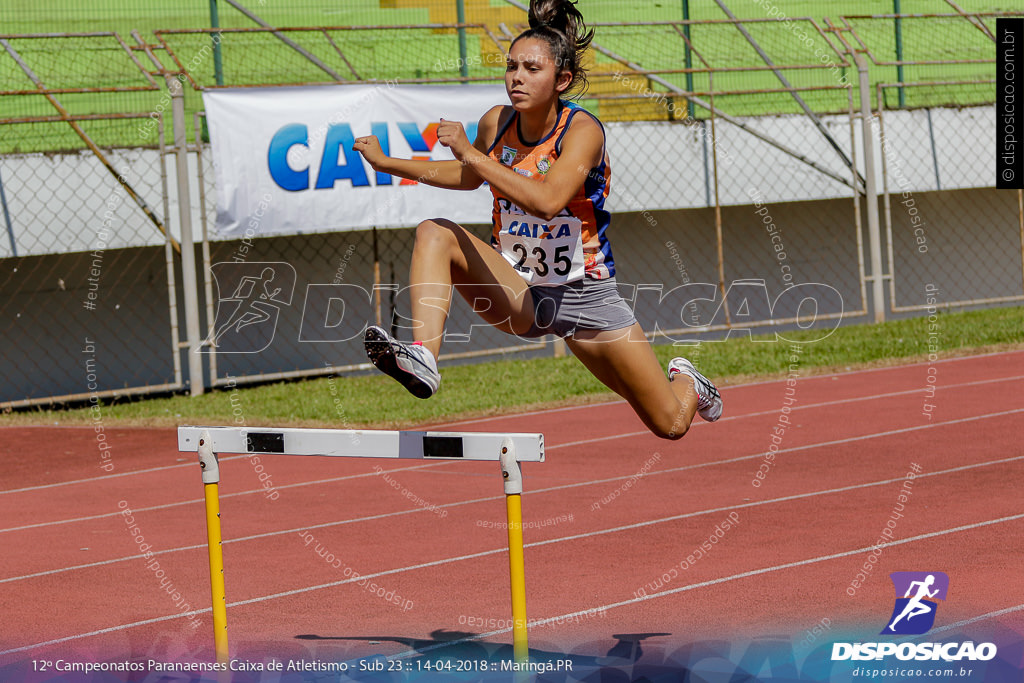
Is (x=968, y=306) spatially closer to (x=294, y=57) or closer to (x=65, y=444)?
(x=294, y=57)

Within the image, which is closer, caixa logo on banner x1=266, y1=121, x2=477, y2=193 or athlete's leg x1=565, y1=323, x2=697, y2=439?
athlete's leg x1=565, y1=323, x2=697, y2=439

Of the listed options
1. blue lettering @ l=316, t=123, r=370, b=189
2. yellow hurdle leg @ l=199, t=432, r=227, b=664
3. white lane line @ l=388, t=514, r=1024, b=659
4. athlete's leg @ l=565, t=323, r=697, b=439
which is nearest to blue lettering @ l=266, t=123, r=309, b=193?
blue lettering @ l=316, t=123, r=370, b=189

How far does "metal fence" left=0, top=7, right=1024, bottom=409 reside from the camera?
12195 mm

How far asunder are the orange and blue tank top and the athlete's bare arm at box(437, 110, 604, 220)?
7.6 inches

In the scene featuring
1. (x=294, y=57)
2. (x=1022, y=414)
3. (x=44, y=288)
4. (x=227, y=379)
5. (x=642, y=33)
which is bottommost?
(x=1022, y=414)

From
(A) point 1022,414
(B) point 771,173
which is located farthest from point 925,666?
(B) point 771,173

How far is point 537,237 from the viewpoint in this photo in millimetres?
4609

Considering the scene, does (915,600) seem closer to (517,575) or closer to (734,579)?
(734,579)

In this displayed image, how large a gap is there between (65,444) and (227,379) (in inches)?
92.7

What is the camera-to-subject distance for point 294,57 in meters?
14.6

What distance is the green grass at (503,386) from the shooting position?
10891mm

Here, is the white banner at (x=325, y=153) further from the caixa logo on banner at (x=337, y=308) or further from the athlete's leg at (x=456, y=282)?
the athlete's leg at (x=456, y=282)

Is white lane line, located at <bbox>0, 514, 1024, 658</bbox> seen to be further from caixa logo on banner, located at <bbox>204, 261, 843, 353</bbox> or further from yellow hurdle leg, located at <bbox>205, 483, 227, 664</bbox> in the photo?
caixa logo on banner, located at <bbox>204, 261, 843, 353</bbox>

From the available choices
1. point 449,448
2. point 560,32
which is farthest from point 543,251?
point 449,448
